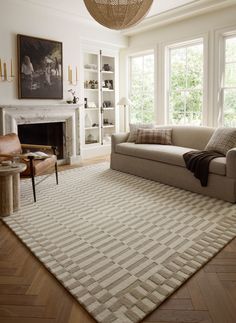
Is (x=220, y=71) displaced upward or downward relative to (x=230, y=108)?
upward

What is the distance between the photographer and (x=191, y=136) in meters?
4.75

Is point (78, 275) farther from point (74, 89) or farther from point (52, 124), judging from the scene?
point (74, 89)

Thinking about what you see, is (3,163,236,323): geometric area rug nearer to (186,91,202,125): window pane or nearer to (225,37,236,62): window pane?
(186,91,202,125): window pane

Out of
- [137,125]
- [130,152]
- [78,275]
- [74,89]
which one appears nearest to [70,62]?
[74,89]

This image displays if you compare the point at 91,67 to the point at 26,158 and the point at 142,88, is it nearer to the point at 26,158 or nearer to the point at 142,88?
the point at 142,88

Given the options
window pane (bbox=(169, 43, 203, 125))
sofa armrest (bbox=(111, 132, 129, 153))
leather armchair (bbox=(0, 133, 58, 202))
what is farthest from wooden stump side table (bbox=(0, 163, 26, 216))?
window pane (bbox=(169, 43, 203, 125))

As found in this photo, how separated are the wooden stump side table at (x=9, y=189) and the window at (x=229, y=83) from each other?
12.1ft

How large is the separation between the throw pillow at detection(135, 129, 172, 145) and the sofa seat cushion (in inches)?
7.2

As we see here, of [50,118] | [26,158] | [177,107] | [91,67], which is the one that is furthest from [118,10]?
[91,67]

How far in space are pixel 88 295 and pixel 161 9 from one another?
16.7 feet

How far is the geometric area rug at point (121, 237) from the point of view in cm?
181

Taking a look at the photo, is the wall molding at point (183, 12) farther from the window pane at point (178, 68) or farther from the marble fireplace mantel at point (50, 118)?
the marble fireplace mantel at point (50, 118)

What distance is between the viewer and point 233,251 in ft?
7.72

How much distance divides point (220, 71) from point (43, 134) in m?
3.44
